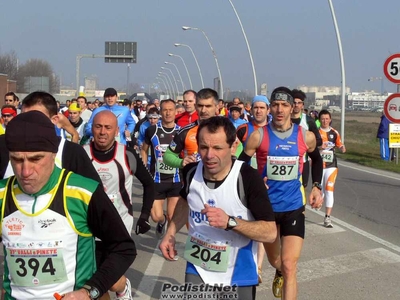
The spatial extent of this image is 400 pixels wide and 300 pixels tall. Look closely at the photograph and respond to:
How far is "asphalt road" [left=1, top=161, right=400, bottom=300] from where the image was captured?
22.4 ft

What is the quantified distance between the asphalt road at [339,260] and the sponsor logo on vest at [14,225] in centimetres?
358

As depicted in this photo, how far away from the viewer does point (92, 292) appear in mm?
2975

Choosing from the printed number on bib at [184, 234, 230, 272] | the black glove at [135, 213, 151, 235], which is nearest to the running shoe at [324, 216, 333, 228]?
the black glove at [135, 213, 151, 235]

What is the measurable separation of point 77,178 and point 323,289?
14.1 ft

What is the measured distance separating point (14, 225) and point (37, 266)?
21cm

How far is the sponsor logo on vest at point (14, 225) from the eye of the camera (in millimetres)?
3066

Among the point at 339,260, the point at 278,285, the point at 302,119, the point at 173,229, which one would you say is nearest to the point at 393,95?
the point at 302,119

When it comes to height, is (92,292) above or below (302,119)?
below

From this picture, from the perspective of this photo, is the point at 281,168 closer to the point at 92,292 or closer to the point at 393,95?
the point at 92,292

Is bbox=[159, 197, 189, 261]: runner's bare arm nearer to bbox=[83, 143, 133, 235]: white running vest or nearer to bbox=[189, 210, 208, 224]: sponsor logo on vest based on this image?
bbox=[189, 210, 208, 224]: sponsor logo on vest

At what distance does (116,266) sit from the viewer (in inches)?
121

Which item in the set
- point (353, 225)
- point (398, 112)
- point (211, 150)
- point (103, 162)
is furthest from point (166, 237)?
point (398, 112)

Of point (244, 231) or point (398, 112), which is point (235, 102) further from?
point (244, 231)

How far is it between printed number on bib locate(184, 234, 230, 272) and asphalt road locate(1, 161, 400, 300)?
238 centimetres
